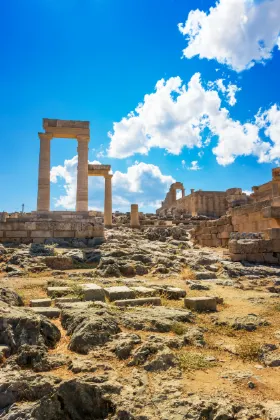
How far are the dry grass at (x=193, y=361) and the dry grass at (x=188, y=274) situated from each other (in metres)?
7.01

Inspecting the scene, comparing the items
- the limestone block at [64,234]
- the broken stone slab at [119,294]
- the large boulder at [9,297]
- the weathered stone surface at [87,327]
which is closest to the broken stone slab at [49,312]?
the weathered stone surface at [87,327]

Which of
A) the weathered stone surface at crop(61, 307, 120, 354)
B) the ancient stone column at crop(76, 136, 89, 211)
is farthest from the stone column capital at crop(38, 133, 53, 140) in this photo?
the weathered stone surface at crop(61, 307, 120, 354)

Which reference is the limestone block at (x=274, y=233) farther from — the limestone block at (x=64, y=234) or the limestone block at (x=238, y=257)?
the limestone block at (x=64, y=234)

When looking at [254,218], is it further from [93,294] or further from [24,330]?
[24,330]

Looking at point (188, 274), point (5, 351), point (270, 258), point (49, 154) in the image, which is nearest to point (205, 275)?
point (188, 274)

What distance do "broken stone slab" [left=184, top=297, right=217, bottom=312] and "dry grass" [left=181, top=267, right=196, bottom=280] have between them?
4.06 metres

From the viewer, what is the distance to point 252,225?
16156mm

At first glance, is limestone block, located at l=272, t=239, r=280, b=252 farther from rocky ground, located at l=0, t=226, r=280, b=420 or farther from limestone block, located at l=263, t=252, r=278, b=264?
rocky ground, located at l=0, t=226, r=280, b=420

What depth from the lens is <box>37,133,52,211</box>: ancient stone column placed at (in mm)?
20922

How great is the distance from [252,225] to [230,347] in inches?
462

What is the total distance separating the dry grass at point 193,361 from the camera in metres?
4.31

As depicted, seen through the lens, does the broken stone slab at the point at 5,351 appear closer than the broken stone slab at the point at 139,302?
Yes

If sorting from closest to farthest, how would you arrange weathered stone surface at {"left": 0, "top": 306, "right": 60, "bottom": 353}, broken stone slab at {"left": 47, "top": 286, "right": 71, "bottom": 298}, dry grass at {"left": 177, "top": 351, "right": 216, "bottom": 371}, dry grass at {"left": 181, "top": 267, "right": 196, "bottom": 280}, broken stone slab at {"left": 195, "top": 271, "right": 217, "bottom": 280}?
dry grass at {"left": 177, "top": 351, "right": 216, "bottom": 371}, weathered stone surface at {"left": 0, "top": 306, "right": 60, "bottom": 353}, broken stone slab at {"left": 47, "top": 286, "right": 71, "bottom": 298}, broken stone slab at {"left": 195, "top": 271, "right": 217, "bottom": 280}, dry grass at {"left": 181, "top": 267, "right": 196, "bottom": 280}

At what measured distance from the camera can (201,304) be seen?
24.4 feet
